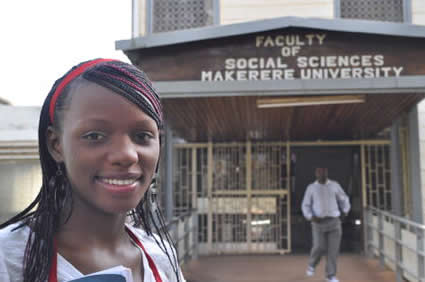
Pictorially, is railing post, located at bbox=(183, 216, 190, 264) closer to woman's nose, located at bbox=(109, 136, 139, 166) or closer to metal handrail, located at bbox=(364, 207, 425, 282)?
metal handrail, located at bbox=(364, 207, 425, 282)

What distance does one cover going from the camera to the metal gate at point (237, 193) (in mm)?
9305

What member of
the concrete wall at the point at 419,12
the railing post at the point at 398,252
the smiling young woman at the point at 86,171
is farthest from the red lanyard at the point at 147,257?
the concrete wall at the point at 419,12

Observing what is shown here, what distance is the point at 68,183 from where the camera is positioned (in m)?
1.08

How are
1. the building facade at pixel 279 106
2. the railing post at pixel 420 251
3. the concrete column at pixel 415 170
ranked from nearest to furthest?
the building facade at pixel 279 106, the railing post at pixel 420 251, the concrete column at pixel 415 170

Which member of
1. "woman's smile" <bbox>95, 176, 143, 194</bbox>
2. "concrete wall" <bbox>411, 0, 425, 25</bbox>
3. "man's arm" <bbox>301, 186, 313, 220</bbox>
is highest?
"concrete wall" <bbox>411, 0, 425, 25</bbox>

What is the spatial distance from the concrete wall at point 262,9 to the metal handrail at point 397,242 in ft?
11.4

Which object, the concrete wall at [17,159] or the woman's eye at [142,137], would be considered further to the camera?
the concrete wall at [17,159]

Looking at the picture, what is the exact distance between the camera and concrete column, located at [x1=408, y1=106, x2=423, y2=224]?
5.68 meters

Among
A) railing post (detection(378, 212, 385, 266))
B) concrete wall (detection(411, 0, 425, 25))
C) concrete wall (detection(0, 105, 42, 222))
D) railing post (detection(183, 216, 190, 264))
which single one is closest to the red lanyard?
concrete wall (detection(0, 105, 42, 222))

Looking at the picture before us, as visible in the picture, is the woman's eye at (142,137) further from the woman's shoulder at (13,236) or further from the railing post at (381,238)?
the railing post at (381,238)

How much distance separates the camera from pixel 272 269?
25.8ft

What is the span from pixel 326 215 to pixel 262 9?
3.54m

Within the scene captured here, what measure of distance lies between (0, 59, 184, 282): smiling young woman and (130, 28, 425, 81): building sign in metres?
3.81

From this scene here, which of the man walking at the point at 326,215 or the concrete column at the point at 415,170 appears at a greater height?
the concrete column at the point at 415,170
